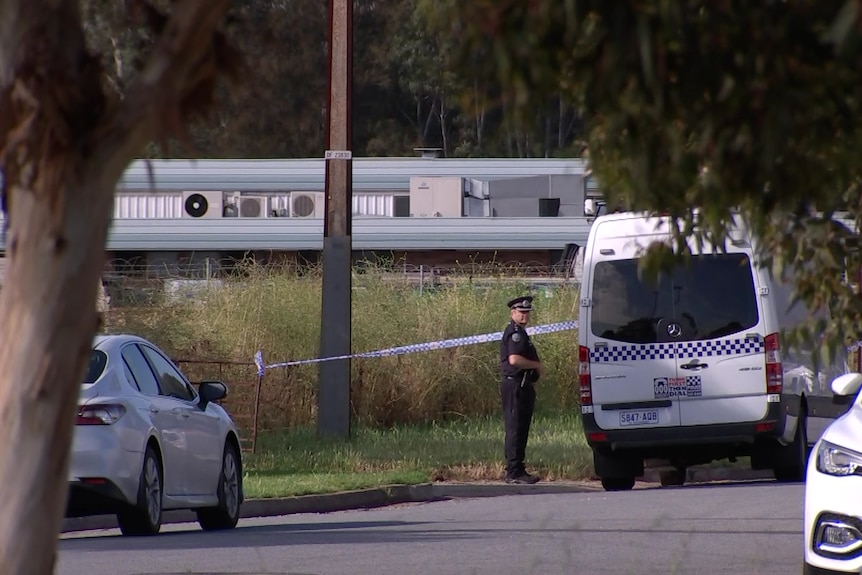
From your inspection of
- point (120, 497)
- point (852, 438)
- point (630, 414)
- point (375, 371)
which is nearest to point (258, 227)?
point (375, 371)

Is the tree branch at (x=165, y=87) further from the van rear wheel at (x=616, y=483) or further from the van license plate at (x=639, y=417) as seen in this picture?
the van rear wheel at (x=616, y=483)

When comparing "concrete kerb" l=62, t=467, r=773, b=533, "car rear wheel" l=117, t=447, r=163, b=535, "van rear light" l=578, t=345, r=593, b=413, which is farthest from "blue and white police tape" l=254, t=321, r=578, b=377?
"car rear wheel" l=117, t=447, r=163, b=535

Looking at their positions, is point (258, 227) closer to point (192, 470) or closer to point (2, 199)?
point (192, 470)

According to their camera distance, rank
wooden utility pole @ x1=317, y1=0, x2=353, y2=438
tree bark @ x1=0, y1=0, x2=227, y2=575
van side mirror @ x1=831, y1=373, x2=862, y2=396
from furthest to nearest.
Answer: wooden utility pole @ x1=317, y1=0, x2=353, y2=438
van side mirror @ x1=831, y1=373, x2=862, y2=396
tree bark @ x1=0, y1=0, x2=227, y2=575

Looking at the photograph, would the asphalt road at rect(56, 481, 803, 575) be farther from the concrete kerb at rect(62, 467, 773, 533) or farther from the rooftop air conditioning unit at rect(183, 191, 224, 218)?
the rooftop air conditioning unit at rect(183, 191, 224, 218)

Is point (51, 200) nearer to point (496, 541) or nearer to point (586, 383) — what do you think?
point (496, 541)

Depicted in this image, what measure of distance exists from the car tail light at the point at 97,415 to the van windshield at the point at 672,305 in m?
5.54

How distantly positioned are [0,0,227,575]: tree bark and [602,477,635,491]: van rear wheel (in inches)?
451

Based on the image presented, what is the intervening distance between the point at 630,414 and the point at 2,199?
10915 millimetres

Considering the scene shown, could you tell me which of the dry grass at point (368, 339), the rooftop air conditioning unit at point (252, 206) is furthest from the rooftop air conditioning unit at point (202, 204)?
the dry grass at point (368, 339)

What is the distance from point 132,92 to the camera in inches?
132

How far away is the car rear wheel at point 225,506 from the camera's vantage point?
11.4m

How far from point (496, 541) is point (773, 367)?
4603 mm

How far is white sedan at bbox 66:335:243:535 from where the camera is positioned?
32.0ft
